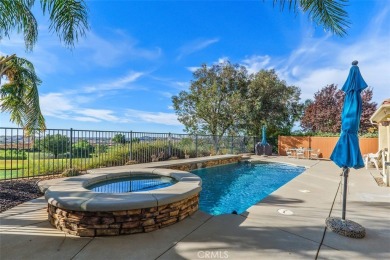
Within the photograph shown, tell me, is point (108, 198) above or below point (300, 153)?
above

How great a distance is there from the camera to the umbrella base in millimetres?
2904

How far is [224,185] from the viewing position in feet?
24.1

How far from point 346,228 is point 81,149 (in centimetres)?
760

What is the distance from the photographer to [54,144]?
7004mm

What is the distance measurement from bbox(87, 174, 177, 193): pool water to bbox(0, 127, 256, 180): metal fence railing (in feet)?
7.21

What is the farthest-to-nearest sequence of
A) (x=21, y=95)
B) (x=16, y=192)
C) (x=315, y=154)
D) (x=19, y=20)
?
(x=315, y=154), (x=21, y=95), (x=16, y=192), (x=19, y=20)

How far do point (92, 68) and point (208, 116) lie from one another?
9.56 m

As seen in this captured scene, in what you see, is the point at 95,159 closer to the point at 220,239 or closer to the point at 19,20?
the point at 19,20

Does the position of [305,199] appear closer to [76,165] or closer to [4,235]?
[4,235]

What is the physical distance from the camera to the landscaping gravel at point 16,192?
4035 mm

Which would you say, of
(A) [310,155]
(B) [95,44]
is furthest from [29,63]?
(A) [310,155]

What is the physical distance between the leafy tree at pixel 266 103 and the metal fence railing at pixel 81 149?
597cm

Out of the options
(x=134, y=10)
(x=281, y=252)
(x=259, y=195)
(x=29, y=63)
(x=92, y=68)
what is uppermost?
(x=134, y=10)

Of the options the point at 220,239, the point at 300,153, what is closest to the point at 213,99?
the point at 300,153
